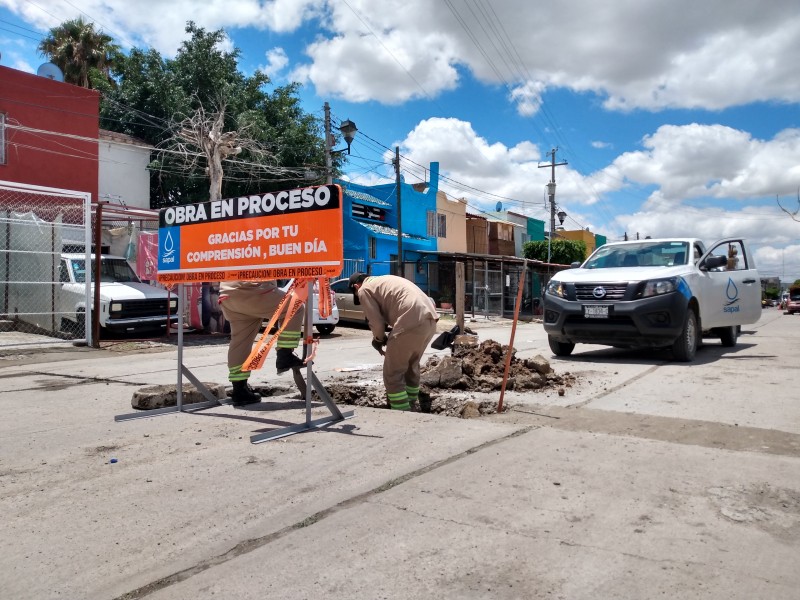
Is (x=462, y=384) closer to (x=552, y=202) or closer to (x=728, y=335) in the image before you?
(x=728, y=335)

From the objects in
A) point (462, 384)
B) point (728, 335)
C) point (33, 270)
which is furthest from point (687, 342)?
point (33, 270)

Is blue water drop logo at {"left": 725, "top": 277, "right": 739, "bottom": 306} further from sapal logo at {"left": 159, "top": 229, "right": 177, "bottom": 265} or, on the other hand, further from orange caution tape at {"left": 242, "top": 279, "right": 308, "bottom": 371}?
sapal logo at {"left": 159, "top": 229, "right": 177, "bottom": 265}

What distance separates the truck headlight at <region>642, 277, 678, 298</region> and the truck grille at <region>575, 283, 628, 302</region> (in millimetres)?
265

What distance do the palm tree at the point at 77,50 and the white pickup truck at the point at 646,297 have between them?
2805 cm

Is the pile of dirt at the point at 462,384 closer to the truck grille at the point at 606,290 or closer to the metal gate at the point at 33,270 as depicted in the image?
the truck grille at the point at 606,290

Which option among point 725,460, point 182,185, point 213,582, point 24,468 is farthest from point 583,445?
point 182,185

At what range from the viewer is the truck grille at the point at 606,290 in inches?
337

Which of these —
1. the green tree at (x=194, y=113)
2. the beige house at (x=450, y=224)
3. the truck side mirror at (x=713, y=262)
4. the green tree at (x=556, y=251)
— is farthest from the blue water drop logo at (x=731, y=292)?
the green tree at (x=556, y=251)

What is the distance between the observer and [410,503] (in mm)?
3330

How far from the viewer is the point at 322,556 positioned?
273cm

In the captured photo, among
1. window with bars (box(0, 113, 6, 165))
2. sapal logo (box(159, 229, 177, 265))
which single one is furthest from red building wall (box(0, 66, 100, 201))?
sapal logo (box(159, 229, 177, 265))

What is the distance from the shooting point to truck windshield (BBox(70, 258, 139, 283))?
43.5ft

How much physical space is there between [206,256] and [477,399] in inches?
116

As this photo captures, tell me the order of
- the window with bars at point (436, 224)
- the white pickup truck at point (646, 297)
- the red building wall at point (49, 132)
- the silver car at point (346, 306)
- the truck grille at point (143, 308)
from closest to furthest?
the white pickup truck at point (646, 297), the truck grille at point (143, 308), the silver car at point (346, 306), the red building wall at point (49, 132), the window with bars at point (436, 224)
